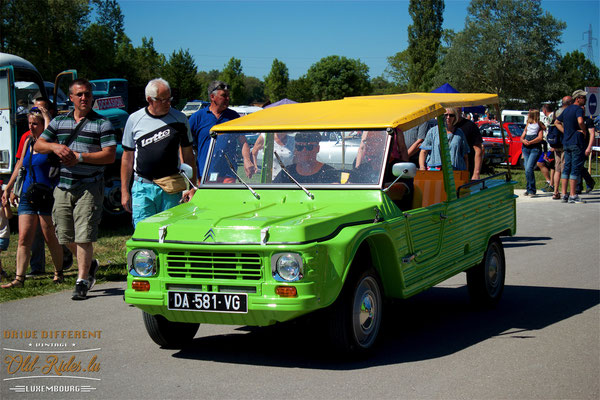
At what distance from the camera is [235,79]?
362ft

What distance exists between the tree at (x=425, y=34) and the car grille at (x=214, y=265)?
92.1 meters

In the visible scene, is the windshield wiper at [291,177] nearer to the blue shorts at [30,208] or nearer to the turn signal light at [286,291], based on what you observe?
the turn signal light at [286,291]

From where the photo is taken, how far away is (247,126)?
6.55 m

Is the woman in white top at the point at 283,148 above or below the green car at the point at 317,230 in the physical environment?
above

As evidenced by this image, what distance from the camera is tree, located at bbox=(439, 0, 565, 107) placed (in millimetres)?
69125

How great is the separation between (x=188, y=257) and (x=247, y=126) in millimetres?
1766

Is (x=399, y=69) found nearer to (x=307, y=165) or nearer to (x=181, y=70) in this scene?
(x=181, y=70)

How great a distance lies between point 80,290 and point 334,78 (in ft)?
349

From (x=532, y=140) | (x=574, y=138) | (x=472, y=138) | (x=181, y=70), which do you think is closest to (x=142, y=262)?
A: (x=472, y=138)

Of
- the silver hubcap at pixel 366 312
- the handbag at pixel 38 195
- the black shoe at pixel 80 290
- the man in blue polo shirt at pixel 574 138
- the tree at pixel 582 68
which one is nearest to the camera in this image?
the silver hubcap at pixel 366 312

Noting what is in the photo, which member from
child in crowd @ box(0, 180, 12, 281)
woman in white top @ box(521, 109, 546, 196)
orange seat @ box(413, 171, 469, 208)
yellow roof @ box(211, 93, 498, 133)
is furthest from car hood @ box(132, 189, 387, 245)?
woman in white top @ box(521, 109, 546, 196)

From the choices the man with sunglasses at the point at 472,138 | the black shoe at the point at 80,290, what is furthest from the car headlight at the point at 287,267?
the man with sunglasses at the point at 472,138

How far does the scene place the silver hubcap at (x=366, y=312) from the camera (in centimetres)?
536

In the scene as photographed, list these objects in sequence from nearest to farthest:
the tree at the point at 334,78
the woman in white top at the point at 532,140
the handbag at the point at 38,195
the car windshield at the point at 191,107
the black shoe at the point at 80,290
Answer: the black shoe at the point at 80,290, the handbag at the point at 38,195, the woman in white top at the point at 532,140, the car windshield at the point at 191,107, the tree at the point at 334,78
